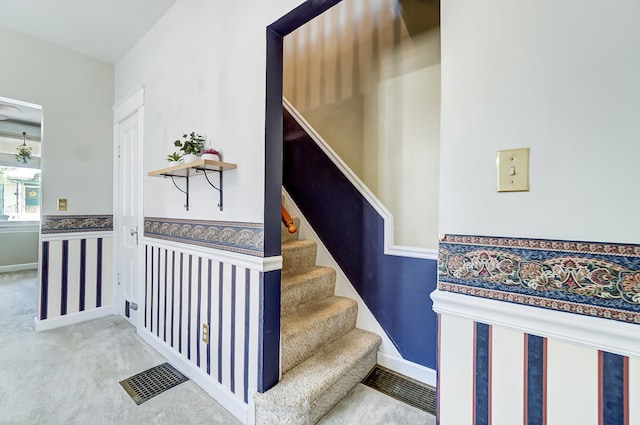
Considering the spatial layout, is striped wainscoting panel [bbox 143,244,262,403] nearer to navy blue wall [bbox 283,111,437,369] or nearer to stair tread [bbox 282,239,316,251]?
stair tread [bbox 282,239,316,251]

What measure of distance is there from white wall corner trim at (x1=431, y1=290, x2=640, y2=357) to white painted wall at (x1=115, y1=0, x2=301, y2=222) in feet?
3.31

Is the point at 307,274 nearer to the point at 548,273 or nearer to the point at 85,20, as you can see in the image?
the point at 548,273

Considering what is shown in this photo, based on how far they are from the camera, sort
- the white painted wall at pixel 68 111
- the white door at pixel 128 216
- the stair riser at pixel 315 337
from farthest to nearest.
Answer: the white door at pixel 128 216
the white painted wall at pixel 68 111
the stair riser at pixel 315 337

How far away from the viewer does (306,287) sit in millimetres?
2027

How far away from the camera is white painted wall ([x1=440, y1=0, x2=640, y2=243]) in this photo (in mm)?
679

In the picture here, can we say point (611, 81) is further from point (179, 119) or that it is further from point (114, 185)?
point (114, 185)

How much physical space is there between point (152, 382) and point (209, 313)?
24.9 inches

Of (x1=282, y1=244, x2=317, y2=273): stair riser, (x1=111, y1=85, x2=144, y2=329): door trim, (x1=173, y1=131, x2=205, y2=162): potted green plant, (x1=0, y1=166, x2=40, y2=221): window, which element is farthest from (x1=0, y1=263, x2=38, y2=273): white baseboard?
(x1=282, y1=244, x2=317, y2=273): stair riser

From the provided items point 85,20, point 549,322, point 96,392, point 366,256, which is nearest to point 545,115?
point 549,322

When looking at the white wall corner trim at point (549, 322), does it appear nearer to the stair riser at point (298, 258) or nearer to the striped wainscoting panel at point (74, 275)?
the stair riser at point (298, 258)

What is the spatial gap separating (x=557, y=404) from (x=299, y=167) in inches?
88.1

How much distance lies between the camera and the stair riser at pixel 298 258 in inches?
84.4

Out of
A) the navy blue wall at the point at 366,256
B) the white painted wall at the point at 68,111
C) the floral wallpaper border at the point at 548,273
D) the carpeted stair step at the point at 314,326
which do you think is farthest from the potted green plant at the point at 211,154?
the white painted wall at the point at 68,111

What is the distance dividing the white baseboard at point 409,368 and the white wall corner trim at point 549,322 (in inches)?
43.8
